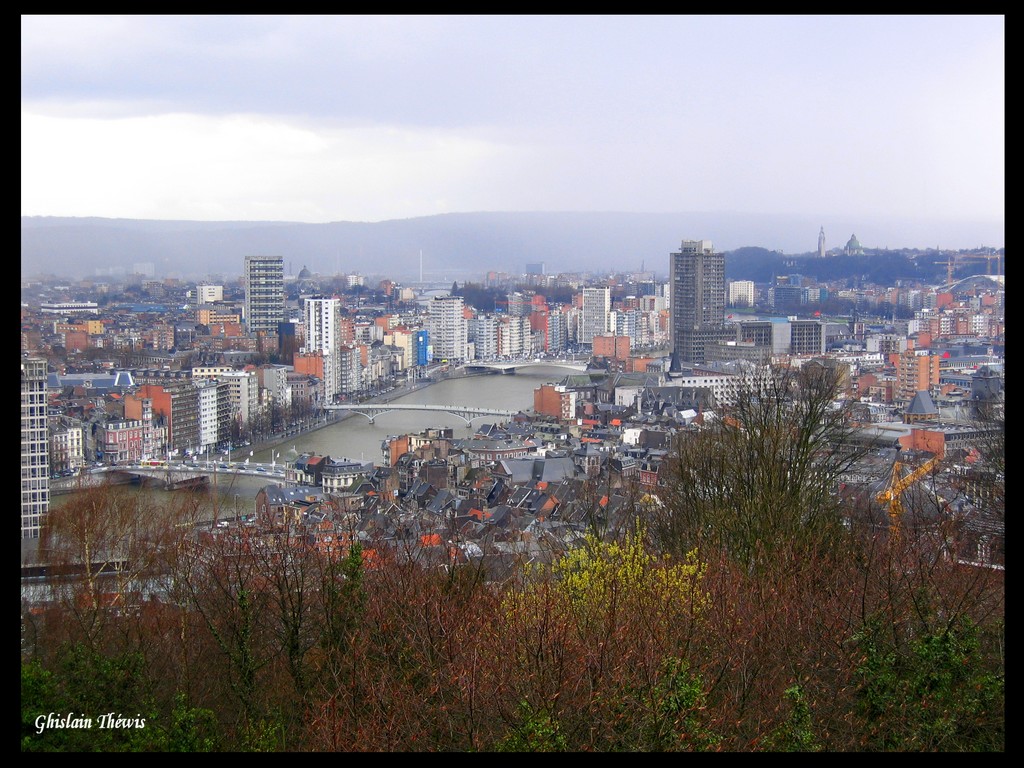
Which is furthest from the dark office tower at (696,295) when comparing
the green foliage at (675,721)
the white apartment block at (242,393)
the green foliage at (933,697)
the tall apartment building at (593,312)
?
the green foliage at (675,721)

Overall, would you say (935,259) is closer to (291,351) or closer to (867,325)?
(867,325)

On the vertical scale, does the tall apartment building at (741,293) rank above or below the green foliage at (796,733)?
above

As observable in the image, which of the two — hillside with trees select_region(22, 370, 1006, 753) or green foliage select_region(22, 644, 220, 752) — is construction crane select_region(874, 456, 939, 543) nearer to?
hillside with trees select_region(22, 370, 1006, 753)

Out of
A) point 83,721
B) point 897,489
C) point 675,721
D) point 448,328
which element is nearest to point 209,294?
point 448,328

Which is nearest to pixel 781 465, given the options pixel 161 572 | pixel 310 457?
pixel 161 572

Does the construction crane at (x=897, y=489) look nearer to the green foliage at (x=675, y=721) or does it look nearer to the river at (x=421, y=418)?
the green foliage at (x=675, y=721)

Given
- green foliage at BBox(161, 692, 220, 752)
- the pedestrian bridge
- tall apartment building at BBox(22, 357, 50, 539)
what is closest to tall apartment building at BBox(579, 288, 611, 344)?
the pedestrian bridge

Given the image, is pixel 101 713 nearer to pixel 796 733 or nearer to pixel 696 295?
pixel 796 733
